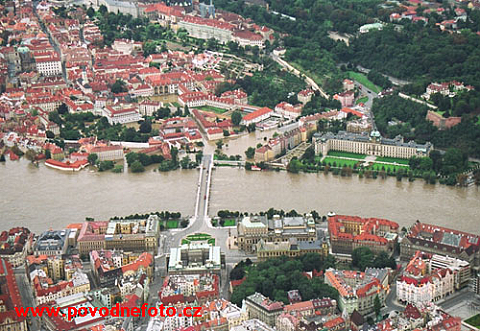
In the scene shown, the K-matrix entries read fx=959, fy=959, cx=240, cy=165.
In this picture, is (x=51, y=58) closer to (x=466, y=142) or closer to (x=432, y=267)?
(x=466, y=142)

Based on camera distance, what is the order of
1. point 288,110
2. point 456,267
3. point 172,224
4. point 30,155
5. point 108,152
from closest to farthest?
point 456,267 < point 172,224 < point 108,152 < point 30,155 < point 288,110

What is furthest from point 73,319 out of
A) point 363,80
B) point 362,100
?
point 363,80

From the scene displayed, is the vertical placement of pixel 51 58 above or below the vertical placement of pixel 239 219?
above

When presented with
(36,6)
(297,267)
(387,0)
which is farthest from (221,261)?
(36,6)

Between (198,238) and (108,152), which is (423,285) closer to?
(198,238)

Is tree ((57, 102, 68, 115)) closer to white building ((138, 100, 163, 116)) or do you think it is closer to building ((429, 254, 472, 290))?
white building ((138, 100, 163, 116))

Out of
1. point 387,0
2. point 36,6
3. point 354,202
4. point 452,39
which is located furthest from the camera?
point 36,6

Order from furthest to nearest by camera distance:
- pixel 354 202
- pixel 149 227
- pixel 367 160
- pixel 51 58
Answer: pixel 51 58
pixel 367 160
pixel 354 202
pixel 149 227
